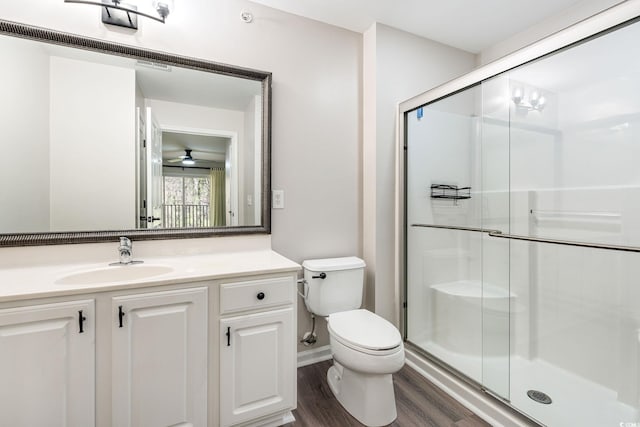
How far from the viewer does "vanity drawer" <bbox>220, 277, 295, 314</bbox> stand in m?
1.32

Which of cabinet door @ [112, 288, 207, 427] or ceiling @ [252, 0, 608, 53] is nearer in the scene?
cabinet door @ [112, 288, 207, 427]

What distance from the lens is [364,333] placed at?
61.7 inches

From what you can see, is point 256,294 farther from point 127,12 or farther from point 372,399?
point 127,12

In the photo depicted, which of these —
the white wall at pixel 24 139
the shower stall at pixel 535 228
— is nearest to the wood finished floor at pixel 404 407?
the shower stall at pixel 535 228

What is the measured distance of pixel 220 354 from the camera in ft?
4.29

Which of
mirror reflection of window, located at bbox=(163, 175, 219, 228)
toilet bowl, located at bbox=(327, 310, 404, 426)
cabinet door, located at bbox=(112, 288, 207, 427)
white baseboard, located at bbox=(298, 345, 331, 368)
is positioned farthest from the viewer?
white baseboard, located at bbox=(298, 345, 331, 368)

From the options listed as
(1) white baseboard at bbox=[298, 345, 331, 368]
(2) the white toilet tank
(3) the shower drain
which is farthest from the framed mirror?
(3) the shower drain

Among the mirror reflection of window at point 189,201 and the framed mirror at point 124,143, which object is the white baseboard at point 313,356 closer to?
the framed mirror at point 124,143

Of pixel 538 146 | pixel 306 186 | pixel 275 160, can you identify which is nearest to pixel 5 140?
pixel 275 160

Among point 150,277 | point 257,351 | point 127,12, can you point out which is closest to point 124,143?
Answer: point 127,12

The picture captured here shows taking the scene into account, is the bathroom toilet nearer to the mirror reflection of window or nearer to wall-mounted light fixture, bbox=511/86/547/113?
the mirror reflection of window

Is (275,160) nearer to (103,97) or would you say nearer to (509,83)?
(103,97)

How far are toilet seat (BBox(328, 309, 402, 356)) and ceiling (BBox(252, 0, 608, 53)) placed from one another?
1991mm

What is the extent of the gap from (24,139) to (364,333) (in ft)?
6.33
